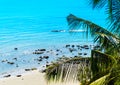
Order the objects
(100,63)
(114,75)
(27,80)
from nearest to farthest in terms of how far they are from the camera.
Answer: (114,75) → (100,63) → (27,80)

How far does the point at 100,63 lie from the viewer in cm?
744

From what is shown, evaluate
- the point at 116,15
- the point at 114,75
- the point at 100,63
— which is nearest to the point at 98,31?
the point at 116,15

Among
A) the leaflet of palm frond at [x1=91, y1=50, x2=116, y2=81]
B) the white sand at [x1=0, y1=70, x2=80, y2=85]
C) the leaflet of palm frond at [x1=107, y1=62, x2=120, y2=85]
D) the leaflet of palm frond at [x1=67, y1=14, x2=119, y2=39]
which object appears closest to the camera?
the leaflet of palm frond at [x1=107, y1=62, x2=120, y2=85]

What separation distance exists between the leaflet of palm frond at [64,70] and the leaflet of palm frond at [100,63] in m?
0.23

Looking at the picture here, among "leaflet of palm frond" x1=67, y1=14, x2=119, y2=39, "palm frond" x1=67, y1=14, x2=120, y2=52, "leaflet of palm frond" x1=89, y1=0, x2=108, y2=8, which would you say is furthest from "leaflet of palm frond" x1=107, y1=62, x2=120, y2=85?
"leaflet of palm frond" x1=89, y1=0, x2=108, y2=8

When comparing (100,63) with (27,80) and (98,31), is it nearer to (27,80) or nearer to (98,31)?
(98,31)

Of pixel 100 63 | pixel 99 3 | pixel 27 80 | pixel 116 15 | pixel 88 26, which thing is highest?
pixel 99 3

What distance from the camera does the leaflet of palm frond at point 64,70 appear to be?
738cm

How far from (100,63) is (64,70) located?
75 centimetres

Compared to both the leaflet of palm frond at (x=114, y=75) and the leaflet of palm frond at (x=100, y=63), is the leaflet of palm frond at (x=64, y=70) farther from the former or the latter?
the leaflet of palm frond at (x=114, y=75)

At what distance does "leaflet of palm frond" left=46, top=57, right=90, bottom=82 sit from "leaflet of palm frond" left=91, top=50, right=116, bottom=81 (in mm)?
229

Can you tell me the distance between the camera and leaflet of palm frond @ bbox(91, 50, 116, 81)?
289 inches

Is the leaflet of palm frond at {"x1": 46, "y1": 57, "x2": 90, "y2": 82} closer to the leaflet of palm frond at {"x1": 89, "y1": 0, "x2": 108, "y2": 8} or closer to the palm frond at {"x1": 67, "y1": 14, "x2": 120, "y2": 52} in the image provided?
the palm frond at {"x1": 67, "y1": 14, "x2": 120, "y2": 52}

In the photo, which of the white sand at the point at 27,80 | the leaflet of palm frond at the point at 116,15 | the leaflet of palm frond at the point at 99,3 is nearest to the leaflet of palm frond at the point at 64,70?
the leaflet of palm frond at the point at 116,15
